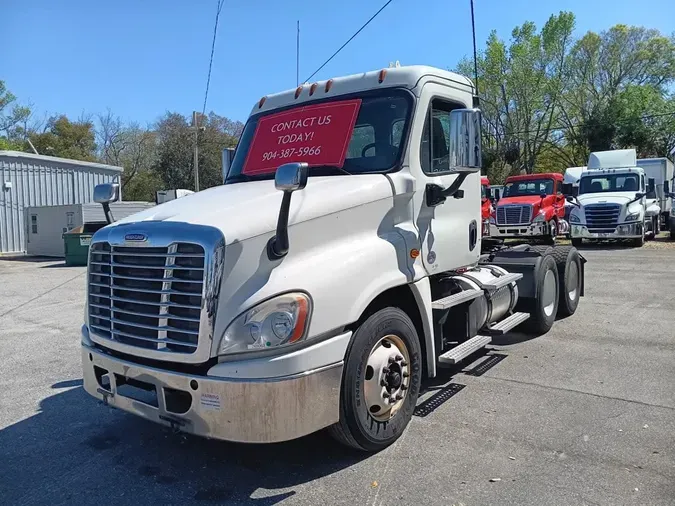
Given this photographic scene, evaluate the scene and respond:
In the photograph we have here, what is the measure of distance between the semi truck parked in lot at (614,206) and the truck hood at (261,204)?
16.9 meters

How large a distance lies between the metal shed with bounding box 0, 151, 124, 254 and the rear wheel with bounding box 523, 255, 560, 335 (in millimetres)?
24959

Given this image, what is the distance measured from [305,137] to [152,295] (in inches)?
79.3

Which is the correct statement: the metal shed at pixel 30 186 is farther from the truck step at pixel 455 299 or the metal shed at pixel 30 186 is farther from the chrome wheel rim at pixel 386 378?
the chrome wheel rim at pixel 386 378

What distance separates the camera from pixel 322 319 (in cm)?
337

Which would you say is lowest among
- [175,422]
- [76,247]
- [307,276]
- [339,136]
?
[175,422]

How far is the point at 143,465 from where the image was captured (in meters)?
3.91

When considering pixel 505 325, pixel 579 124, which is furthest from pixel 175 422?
pixel 579 124

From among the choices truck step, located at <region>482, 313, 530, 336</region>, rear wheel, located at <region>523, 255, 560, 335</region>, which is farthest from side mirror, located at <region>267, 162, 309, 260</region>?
rear wheel, located at <region>523, 255, 560, 335</region>

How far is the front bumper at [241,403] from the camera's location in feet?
10.4

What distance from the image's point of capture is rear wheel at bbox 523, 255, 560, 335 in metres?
6.95

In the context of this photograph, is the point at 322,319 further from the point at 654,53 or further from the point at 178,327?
the point at 654,53

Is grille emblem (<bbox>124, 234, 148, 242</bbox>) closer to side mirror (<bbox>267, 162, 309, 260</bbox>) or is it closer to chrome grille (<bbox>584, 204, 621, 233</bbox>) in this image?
side mirror (<bbox>267, 162, 309, 260</bbox>)

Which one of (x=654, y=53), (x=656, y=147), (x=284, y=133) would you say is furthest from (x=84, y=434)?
(x=654, y=53)

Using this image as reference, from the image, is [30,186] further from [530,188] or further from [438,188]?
[438,188]
